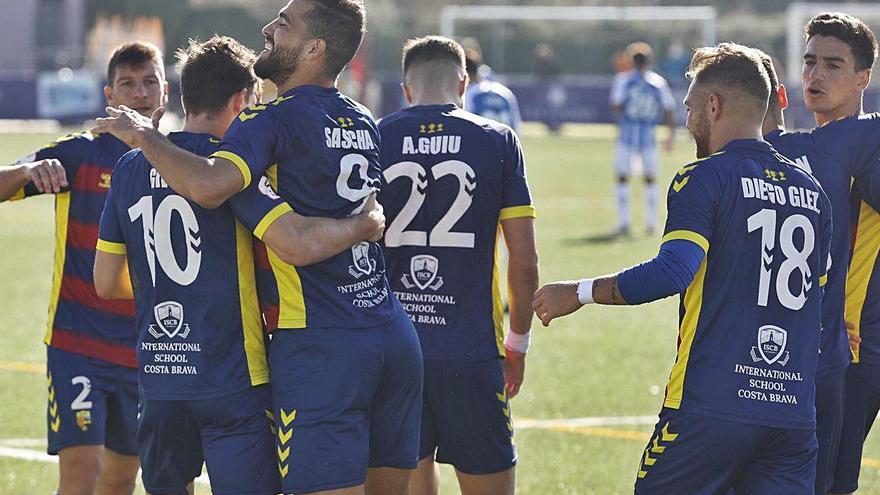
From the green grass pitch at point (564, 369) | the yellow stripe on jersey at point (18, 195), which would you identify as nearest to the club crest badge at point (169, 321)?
the yellow stripe on jersey at point (18, 195)

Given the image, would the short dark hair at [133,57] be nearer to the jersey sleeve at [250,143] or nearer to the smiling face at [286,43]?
the smiling face at [286,43]

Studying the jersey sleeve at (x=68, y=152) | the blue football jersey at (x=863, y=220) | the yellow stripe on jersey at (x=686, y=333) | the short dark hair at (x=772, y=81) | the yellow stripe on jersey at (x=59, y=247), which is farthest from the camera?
the yellow stripe on jersey at (x=59, y=247)

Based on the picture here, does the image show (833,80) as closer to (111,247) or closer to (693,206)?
(693,206)

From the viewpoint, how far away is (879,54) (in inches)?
258

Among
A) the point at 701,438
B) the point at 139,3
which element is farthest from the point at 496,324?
the point at 139,3

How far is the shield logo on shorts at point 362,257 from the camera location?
491 cm

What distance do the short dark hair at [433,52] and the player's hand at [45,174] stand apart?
1.63 metres

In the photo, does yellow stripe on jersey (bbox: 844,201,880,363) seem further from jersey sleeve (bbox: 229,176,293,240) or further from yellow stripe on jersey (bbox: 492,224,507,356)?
jersey sleeve (bbox: 229,176,293,240)

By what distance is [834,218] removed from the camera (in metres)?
5.55

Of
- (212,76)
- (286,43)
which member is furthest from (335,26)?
(212,76)

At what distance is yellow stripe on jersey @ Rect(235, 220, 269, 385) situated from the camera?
4.91 m

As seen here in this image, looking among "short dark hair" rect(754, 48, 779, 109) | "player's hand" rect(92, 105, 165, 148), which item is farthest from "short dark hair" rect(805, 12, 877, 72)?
"player's hand" rect(92, 105, 165, 148)

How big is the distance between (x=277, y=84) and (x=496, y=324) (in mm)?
1686

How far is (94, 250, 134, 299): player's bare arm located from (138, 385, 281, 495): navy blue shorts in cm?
48
